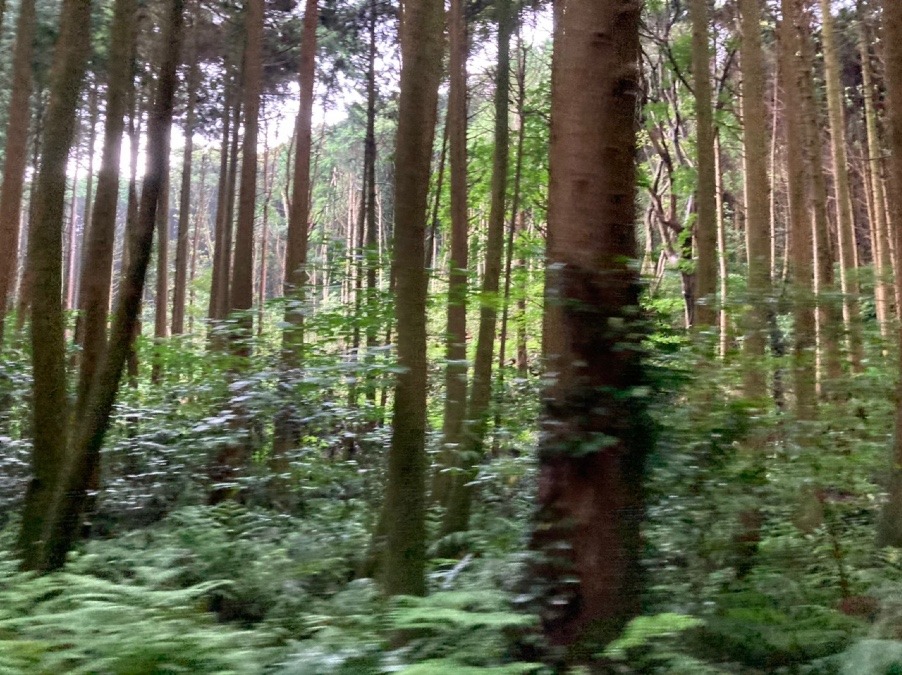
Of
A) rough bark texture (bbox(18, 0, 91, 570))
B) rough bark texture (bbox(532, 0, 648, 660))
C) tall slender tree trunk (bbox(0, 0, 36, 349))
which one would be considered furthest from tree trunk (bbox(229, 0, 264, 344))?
Answer: rough bark texture (bbox(532, 0, 648, 660))

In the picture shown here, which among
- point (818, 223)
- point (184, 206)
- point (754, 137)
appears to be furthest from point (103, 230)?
point (184, 206)

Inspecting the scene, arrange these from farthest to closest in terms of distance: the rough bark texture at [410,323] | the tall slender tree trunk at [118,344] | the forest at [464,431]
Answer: the tall slender tree trunk at [118,344] < the rough bark texture at [410,323] < the forest at [464,431]

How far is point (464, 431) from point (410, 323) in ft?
9.73

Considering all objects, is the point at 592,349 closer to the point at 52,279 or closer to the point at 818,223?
the point at 52,279

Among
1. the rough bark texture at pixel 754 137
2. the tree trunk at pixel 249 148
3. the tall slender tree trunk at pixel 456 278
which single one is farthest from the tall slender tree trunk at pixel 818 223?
the tree trunk at pixel 249 148

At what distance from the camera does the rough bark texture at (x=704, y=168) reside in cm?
887

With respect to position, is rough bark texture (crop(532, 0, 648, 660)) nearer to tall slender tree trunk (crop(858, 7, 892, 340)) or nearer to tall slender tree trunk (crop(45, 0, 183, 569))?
→ tall slender tree trunk (crop(45, 0, 183, 569))

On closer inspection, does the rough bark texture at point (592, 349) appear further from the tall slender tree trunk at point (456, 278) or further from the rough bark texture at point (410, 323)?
the tall slender tree trunk at point (456, 278)

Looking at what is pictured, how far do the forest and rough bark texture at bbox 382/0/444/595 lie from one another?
20 millimetres

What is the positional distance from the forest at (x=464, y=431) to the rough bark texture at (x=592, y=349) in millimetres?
16

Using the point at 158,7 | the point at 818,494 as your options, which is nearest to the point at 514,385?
the point at 818,494

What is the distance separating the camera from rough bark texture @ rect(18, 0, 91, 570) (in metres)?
6.83

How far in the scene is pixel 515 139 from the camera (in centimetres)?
1830

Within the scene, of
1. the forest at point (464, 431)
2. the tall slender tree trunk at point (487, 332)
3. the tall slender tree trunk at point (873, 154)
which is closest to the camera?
the forest at point (464, 431)
